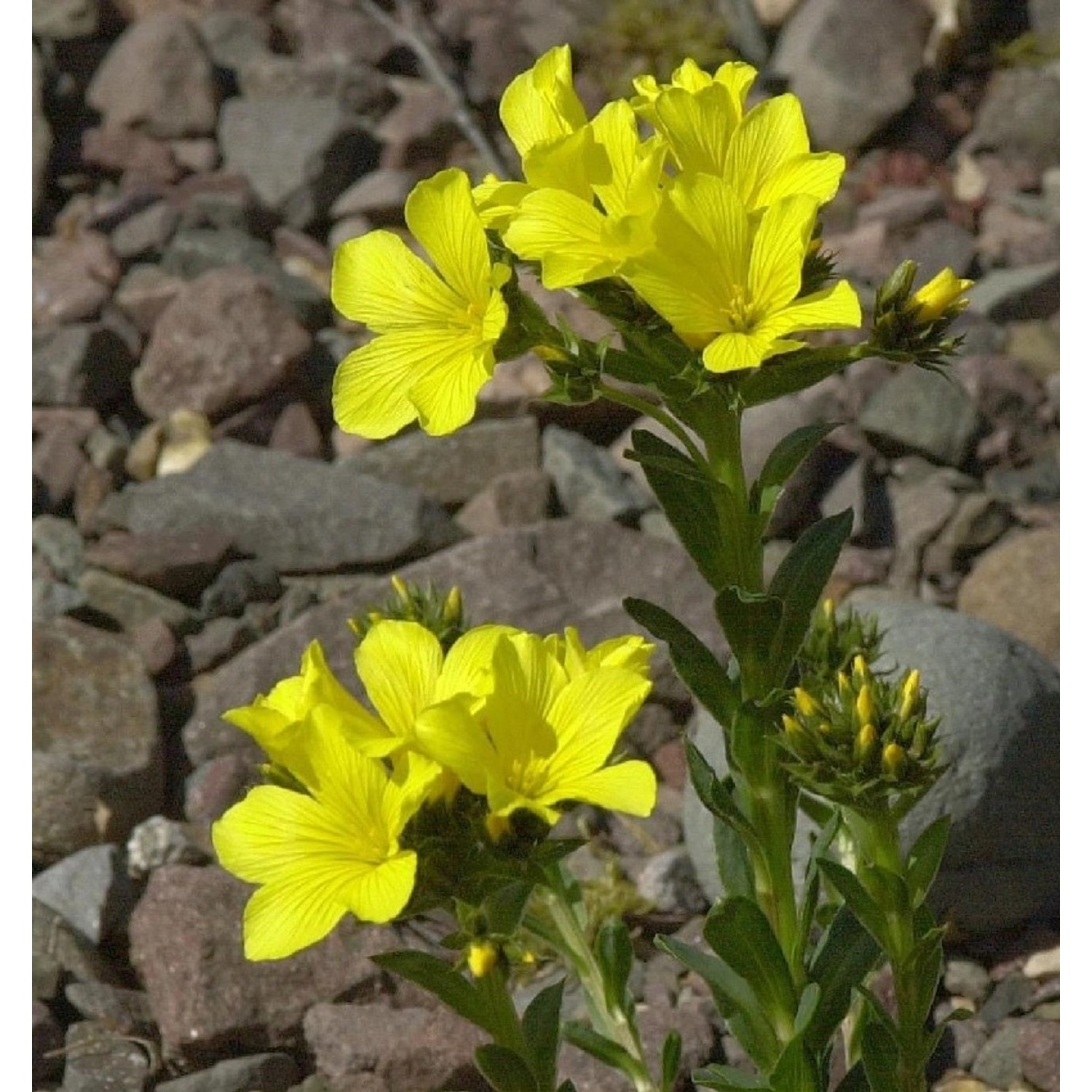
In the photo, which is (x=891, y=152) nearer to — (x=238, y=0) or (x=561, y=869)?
(x=238, y=0)

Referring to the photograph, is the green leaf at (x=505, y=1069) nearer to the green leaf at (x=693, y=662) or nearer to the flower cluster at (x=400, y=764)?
the flower cluster at (x=400, y=764)

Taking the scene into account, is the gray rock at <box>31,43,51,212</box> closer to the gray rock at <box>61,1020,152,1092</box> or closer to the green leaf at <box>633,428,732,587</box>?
the gray rock at <box>61,1020,152,1092</box>

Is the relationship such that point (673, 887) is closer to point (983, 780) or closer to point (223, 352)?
point (983, 780)

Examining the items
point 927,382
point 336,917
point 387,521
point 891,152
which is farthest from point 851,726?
point 891,152

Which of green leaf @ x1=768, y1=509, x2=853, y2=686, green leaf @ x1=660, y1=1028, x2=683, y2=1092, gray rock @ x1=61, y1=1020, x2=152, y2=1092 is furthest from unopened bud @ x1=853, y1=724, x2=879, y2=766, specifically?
gray rock @ x1=61, y1=1020, x2=152, y2=1092

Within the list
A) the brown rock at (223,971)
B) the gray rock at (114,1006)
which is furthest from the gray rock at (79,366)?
the gray rock at (114,1006)

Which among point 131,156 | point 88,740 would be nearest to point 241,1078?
point 88,740
